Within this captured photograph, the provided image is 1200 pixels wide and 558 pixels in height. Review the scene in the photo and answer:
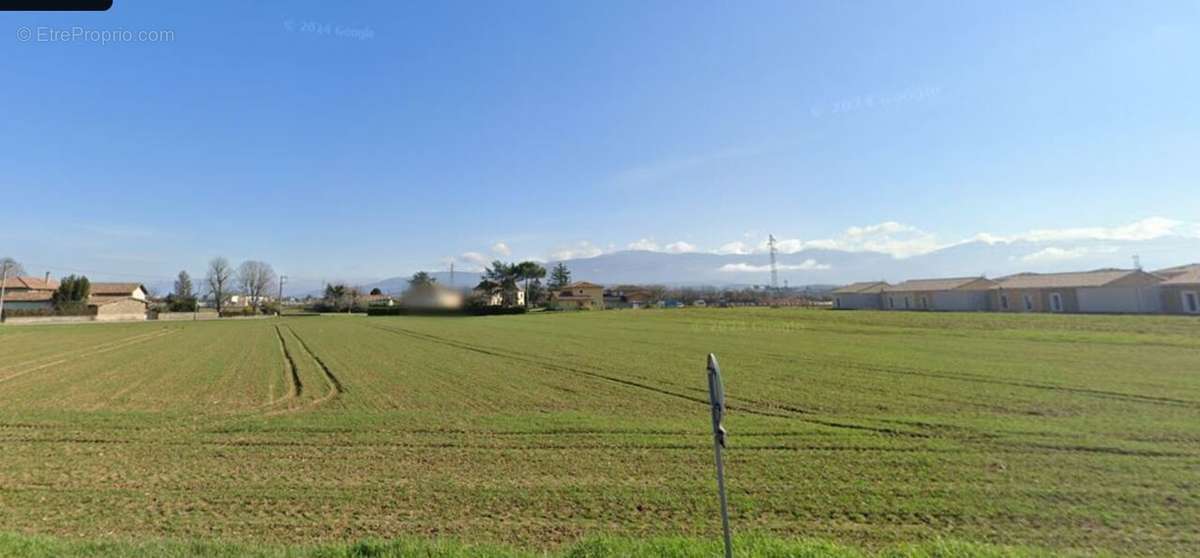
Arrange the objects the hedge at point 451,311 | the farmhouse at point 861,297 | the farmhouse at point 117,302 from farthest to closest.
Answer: the hedge at point 451,311 → the farmhouse at point 861,297 → the farmhouse at point 117,302

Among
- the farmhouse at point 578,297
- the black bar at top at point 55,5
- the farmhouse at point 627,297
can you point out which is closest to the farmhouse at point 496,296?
the farmhouse at point 578,297

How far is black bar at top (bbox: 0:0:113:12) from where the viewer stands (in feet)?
8.78

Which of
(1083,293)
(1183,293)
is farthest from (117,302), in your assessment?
(1183,293)

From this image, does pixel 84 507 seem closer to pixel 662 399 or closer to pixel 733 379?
pixel 662 399

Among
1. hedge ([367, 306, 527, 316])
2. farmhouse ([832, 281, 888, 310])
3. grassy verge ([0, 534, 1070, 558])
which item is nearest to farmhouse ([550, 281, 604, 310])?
hedge ([367, 306, 527, 316])

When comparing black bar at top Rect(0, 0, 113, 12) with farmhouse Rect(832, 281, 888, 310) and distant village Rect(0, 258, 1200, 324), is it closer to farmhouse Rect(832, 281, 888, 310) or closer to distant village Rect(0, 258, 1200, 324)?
distant village Rect(0, 258, 1200, 324)

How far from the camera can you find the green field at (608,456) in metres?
5.10

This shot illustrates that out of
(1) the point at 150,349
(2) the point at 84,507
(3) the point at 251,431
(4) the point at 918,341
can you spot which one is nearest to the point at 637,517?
(2) the point at 84,507

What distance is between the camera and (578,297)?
11044 centimetres

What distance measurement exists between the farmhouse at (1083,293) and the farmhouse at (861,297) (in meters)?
17.8

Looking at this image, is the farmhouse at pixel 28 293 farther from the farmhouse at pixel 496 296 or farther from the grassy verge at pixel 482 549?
the grassy verge at pixel 482 549

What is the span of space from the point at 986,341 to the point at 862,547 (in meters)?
28.0

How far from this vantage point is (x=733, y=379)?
15.0 metres

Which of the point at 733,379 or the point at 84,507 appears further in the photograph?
the point at 733,379
